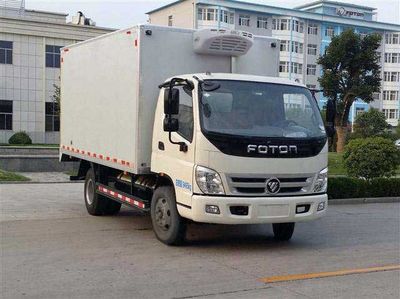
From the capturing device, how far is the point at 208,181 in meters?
7.52

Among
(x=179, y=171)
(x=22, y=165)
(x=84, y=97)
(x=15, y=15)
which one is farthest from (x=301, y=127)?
(x=15, y=15)

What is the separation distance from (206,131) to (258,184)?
1024 millimetres

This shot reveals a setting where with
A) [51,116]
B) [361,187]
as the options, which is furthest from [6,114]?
[361,187]

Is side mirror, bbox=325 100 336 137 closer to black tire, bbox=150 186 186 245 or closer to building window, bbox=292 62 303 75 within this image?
black tire, bbox=150 186 186 245

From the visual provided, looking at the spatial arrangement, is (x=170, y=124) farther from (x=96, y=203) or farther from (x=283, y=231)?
(x=96, y=203)

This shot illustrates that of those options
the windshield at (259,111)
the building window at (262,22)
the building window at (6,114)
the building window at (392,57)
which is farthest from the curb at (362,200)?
the building window at (392,57)

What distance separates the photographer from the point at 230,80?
804 centimetres

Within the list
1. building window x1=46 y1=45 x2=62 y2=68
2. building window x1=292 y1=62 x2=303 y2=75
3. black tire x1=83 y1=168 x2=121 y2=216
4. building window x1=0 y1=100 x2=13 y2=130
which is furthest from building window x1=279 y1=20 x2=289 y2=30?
black tire x1=83 y1=168 x2=121 y2=216

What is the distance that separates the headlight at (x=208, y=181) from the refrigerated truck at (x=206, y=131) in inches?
0.5

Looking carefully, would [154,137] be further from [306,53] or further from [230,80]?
[306,53]

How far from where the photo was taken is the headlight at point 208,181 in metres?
7.49

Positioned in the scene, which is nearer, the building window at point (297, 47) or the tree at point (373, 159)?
the tree at point (373, 159)

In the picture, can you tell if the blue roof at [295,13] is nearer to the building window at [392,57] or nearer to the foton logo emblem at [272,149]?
the building window at [392,57]

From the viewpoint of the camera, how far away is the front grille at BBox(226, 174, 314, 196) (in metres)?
7.58
